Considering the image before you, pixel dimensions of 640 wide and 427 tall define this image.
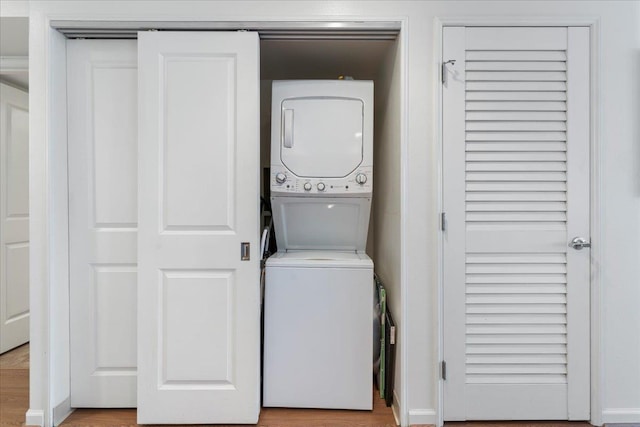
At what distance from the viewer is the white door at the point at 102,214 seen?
1876 mm

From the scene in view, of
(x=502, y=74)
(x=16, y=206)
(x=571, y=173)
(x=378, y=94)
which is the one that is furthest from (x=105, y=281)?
(x=571, y=173)

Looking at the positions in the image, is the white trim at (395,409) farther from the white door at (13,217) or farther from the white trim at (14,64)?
the white trim at (14,64)

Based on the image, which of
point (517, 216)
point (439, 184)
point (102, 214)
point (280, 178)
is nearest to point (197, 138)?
point (280, 178)

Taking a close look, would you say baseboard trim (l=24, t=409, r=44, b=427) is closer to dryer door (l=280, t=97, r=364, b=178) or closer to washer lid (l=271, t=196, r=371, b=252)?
washer lid (l=271, t=196, r=371, b=252)

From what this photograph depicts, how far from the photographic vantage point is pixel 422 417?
1.76 m

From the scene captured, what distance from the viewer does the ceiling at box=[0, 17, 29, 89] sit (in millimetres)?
1851

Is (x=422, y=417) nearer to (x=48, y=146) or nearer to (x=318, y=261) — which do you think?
(x=318, y=261)

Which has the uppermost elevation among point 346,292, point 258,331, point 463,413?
point 346,292

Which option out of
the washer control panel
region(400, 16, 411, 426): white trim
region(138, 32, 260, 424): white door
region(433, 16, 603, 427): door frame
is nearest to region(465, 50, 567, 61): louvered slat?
region(433, 16, 603, 427): door frame

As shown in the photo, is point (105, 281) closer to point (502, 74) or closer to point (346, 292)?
point (346, 292)

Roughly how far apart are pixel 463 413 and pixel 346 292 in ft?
2.72

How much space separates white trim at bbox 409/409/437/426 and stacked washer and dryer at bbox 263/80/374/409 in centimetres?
26

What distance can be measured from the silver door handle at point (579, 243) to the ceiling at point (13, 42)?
9.86ft

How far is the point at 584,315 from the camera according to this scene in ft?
5.82
